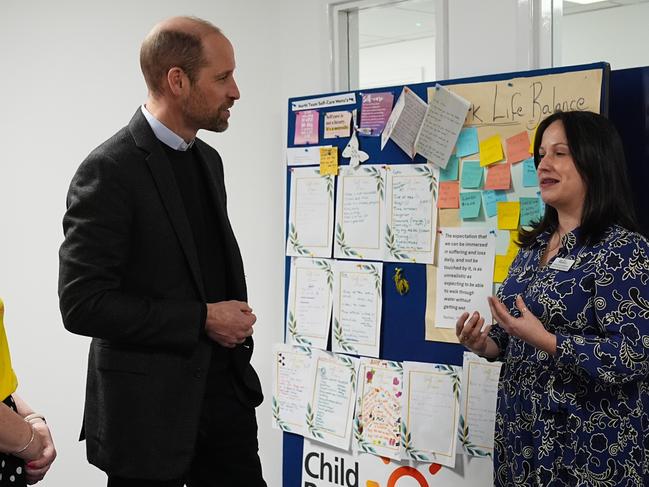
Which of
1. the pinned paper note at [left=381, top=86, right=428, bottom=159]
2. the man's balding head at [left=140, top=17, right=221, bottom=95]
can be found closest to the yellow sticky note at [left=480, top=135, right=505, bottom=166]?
the pinned paper note at [left=381, top=86, right=428, bottom=159]

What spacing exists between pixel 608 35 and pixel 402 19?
914 mm

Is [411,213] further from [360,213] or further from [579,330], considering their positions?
[579,330]

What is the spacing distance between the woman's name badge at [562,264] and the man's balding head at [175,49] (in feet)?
3.37

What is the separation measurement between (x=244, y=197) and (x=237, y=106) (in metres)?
0.40

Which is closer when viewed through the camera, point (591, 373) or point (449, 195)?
point (591, 373)

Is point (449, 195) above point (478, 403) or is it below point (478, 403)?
above

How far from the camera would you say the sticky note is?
2551 millimetres

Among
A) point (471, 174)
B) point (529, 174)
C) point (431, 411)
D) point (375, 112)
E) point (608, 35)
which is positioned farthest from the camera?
point (608, 35)

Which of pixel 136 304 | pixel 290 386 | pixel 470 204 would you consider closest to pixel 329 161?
pixel 470 204

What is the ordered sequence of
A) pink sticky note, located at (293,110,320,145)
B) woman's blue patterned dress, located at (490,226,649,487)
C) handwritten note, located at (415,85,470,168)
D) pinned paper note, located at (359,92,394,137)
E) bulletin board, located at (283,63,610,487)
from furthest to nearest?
pink sticky note, located at (293,110,320,145) → pinned paper note, located at (359,92,394,137) → handwritten note, located at (415,85,470,168) → bulletin board, located at (283,63,610,487) → woman's blue patterned dress, located at (490,226,649,487)

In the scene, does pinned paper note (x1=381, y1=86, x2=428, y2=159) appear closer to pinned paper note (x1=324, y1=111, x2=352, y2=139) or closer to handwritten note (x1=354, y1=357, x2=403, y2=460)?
pinned paper note (x1=324, y1=111, x2=352, y2=139)

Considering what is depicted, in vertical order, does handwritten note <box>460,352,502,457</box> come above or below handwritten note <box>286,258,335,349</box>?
below

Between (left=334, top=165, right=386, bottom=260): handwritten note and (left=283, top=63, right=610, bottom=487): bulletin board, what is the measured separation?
6 cm

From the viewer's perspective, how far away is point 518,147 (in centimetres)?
258
